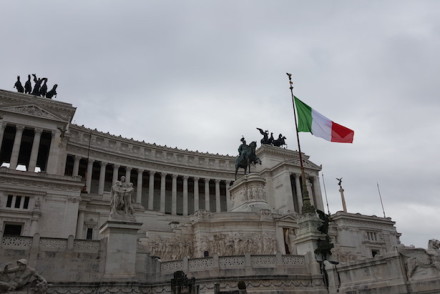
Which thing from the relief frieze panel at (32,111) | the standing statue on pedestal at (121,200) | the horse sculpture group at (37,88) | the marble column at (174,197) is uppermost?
the horse sculpture group at (37,88)

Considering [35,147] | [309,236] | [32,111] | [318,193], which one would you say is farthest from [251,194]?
[318,193]

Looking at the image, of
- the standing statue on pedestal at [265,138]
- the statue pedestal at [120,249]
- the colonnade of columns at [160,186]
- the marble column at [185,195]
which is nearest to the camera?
the statue pedestal at [120,249]

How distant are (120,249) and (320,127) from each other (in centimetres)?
1680

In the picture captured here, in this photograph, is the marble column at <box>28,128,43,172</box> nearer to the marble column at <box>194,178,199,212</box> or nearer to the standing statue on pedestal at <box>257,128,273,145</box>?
the marble column at <box>194,178,199,212</box>

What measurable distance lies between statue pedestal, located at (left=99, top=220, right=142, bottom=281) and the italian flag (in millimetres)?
14458

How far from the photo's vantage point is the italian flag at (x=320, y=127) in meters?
27.5

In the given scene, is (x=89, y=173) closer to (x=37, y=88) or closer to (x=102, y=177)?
(x=102, y=177)

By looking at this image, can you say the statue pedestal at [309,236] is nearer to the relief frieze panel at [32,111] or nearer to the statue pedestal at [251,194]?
the statue pedestal at [251,194]

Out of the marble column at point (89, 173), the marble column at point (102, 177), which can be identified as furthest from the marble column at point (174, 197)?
the marble column at point (89, 173)

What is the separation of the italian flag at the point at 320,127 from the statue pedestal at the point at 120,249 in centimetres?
1446

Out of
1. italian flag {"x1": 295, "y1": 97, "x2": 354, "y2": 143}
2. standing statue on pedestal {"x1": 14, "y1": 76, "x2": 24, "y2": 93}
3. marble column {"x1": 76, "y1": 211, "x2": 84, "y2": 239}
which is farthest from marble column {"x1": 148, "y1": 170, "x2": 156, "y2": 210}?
italian flag {"x1": 295, "y1": 97, "x2": 354, "y2": 143}

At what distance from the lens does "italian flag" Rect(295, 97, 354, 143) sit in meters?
27.5

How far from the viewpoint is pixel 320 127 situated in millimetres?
27984

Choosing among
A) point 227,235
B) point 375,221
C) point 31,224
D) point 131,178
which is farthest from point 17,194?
point 375,221
